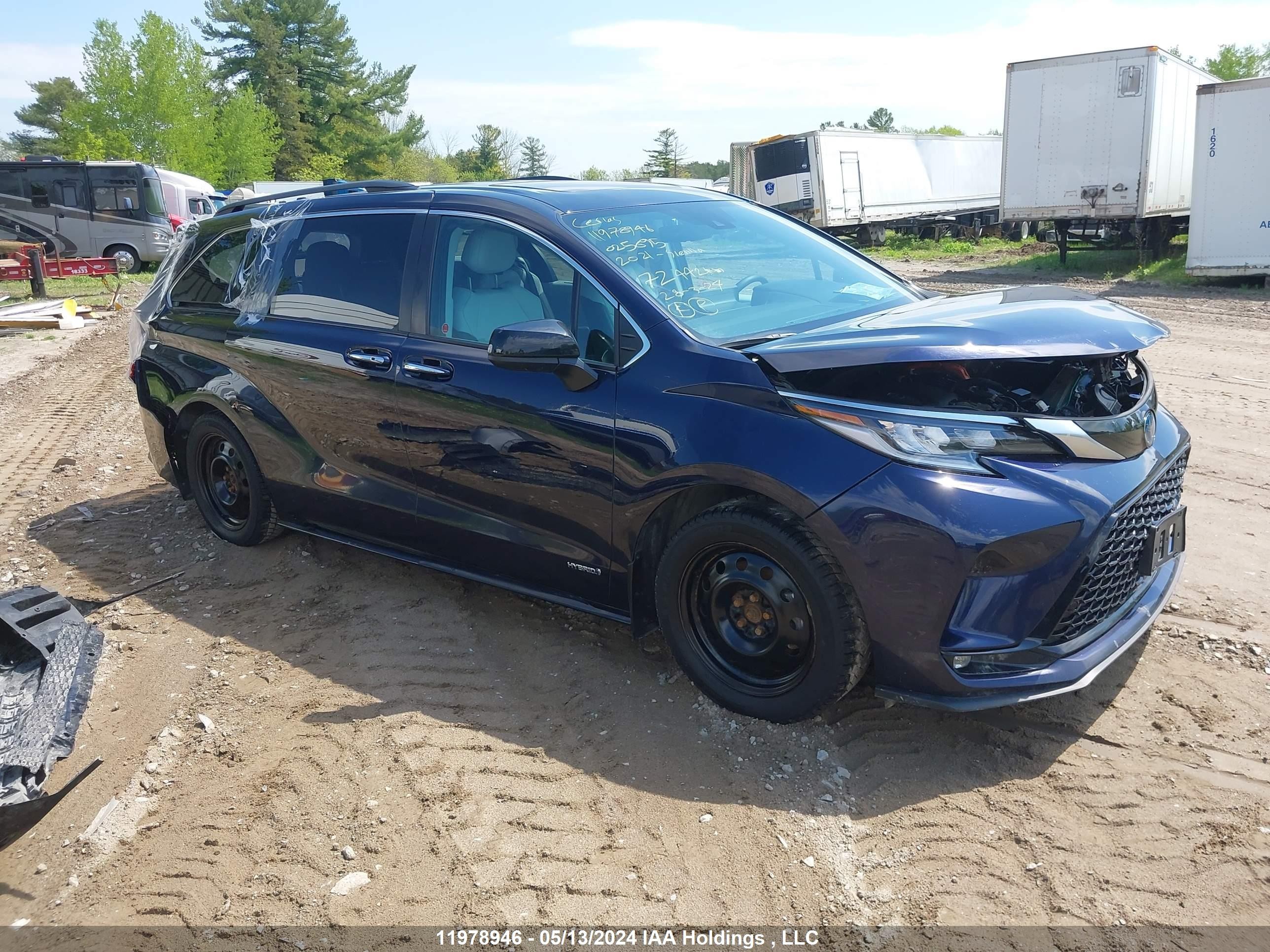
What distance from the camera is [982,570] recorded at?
3059 mm

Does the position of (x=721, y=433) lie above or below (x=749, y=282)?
below

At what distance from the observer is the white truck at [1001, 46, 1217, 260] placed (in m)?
18.0

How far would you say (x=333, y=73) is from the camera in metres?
61.8

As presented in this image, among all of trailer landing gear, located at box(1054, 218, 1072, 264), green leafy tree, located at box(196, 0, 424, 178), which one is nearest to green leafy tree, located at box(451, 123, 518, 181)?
green leafy tree, located at box(196, 0, 424, 178)

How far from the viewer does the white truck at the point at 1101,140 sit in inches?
711

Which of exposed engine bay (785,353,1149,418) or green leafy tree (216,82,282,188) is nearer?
exposed engine bay (785,353,1149,418)

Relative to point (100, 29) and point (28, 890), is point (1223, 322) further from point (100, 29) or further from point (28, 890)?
point (100, 29)

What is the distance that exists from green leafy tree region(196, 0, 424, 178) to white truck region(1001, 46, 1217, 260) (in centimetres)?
4714

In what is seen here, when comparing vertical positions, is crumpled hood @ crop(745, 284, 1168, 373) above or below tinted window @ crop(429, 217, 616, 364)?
below

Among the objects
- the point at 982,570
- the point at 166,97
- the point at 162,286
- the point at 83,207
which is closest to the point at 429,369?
the point at 982,570

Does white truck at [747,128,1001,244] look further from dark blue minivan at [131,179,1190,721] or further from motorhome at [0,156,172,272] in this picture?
dark blue minivan at [131,179,1190,721]

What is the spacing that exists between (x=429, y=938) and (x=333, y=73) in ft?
219

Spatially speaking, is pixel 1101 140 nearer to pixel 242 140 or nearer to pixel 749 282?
pixel 749 282

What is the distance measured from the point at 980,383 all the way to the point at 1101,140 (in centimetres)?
1771
